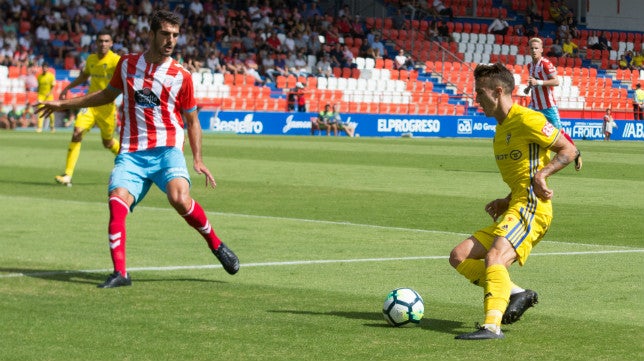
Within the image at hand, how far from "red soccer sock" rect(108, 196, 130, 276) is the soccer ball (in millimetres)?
2555

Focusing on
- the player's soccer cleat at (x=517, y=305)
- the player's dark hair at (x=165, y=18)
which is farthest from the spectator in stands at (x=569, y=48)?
the player's soccer cleat at (x=517, y=305)

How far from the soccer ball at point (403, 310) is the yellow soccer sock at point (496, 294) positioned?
49cm

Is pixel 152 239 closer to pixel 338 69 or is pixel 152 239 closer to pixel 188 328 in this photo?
pixel 188 328

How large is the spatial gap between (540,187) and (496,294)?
2.42 ft

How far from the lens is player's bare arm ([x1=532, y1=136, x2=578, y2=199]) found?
761cm

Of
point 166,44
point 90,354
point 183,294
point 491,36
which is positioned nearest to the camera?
point 90,354

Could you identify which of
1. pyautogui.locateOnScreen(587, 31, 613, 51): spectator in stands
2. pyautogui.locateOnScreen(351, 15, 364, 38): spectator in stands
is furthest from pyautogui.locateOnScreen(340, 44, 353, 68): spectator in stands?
pyautogui.locateOnScreen(587, 31, 613, 51): spectator in stands

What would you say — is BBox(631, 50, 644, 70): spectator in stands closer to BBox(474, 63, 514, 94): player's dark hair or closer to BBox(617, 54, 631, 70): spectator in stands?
BBox(617, 54, 631, 70): spectator in stands

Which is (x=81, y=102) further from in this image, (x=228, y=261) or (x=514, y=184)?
(x=514, y=184)

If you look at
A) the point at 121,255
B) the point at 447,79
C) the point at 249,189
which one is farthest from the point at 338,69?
the point at 121,255

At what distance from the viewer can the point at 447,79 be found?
5412 centimetres

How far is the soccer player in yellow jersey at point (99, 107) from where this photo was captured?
61.5 feet

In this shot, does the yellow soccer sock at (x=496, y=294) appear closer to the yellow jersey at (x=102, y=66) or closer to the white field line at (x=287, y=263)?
the white field line at (x=287, y=263)

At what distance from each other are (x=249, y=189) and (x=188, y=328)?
39.0ft
